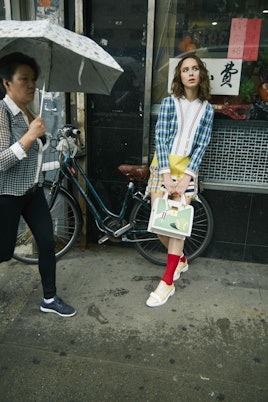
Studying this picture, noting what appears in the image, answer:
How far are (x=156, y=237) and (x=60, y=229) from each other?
1.08m

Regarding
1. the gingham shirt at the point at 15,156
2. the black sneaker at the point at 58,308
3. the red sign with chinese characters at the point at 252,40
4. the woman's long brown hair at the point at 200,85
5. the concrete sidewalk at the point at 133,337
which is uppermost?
the red sign with chinese characters at the point at 252,40

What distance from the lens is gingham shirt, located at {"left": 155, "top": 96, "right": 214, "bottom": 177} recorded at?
3.09 meters

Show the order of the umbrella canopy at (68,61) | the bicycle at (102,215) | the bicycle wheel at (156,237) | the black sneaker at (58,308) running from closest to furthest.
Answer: the umbrella canopy at (68,61)
the black sneaker at (58,308)
the bicycle at (102,215)
the bicycle wheel at (156,237)

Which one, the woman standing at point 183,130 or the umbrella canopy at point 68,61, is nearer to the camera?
the umbrella canopy at point 68,61

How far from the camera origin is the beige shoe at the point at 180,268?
11.7ft

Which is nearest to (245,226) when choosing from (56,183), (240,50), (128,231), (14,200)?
(128,231)

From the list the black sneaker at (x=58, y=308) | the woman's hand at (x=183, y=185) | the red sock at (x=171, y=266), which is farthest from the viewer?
the red sock at (x=171, y=266)

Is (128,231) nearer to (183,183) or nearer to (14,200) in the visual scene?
(183,183)

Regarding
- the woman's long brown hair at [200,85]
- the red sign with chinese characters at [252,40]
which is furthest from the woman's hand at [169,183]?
the red sign with chinese characters at [252,40]

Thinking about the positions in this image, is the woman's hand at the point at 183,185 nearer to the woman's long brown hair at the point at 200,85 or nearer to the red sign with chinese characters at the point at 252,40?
the woman's long brown hair at the point at 200,85

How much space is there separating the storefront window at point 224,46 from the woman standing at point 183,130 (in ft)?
1.68

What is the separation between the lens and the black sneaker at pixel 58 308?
2998 millimetres

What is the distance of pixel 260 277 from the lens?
12.1 ft

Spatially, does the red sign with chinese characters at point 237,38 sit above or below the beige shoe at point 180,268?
above
